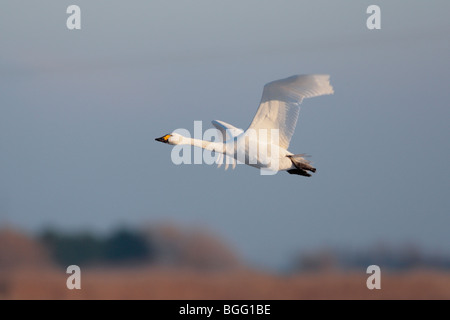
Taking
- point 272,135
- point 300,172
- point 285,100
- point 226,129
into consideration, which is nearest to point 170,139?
point 226,129

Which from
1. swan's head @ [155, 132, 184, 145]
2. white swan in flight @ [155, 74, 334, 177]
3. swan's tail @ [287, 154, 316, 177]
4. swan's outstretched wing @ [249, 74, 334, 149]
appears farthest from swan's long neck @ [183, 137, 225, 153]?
swan's tail @ [287, 154, 316, 177]

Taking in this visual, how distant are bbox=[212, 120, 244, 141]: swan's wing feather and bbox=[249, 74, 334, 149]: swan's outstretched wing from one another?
30 centimetres

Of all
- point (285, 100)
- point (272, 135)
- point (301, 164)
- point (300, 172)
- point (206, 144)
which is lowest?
point (300, 172)

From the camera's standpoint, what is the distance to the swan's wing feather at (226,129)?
18094mm

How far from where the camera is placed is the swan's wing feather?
18.1m

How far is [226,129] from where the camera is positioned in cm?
1825

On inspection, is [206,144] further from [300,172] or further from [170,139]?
[300,172]

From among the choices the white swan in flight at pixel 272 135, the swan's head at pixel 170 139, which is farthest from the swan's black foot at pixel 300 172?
the swan's head at pixel 170 139

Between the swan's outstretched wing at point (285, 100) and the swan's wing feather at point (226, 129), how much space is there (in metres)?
0.30

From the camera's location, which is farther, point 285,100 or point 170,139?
point 170,139

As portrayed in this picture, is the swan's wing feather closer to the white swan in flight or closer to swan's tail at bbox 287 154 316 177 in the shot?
the white swan in flight

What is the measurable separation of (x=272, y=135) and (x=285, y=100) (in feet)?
2.35

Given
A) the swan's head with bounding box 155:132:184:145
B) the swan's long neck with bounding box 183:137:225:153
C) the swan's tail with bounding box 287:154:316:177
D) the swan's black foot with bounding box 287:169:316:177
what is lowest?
the swan's black foot with bounding box 287:169:316:177

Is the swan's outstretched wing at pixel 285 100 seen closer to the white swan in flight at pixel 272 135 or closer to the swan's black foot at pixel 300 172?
the white swan in flight at pixel 272 135
